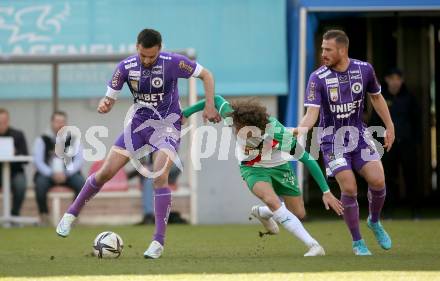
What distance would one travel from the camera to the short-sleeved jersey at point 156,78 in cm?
945

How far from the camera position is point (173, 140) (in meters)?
9.55

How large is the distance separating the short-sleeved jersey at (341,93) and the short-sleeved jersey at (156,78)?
41.0 inches

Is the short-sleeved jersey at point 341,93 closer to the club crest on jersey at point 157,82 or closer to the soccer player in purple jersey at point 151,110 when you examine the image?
the soccer player in purple jersey at point 151,110

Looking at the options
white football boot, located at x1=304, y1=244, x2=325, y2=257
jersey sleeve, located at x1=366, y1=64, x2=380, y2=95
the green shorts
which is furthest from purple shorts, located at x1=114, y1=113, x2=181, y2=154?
jersey sleeve, located at x1=366, y1=64, x2=380, y2=95

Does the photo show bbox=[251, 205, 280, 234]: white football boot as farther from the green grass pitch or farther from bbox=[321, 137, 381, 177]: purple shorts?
bbox=[321, 137, 381, 177]: purple shorts

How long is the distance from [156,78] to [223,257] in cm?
161

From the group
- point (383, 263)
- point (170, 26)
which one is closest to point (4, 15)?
point (170, 26)

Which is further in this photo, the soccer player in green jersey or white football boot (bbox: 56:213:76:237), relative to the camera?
white football boot (bbox: 56:213:76:237)

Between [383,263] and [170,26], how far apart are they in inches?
→ 279

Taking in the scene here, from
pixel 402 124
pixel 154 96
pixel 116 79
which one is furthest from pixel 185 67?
pixel 402 124

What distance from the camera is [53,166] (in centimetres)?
1485

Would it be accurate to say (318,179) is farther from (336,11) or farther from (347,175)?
(336,11)

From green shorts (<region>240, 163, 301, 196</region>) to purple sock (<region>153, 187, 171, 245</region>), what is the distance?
0.72 meters

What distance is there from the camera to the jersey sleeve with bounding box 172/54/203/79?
952 centimetres
